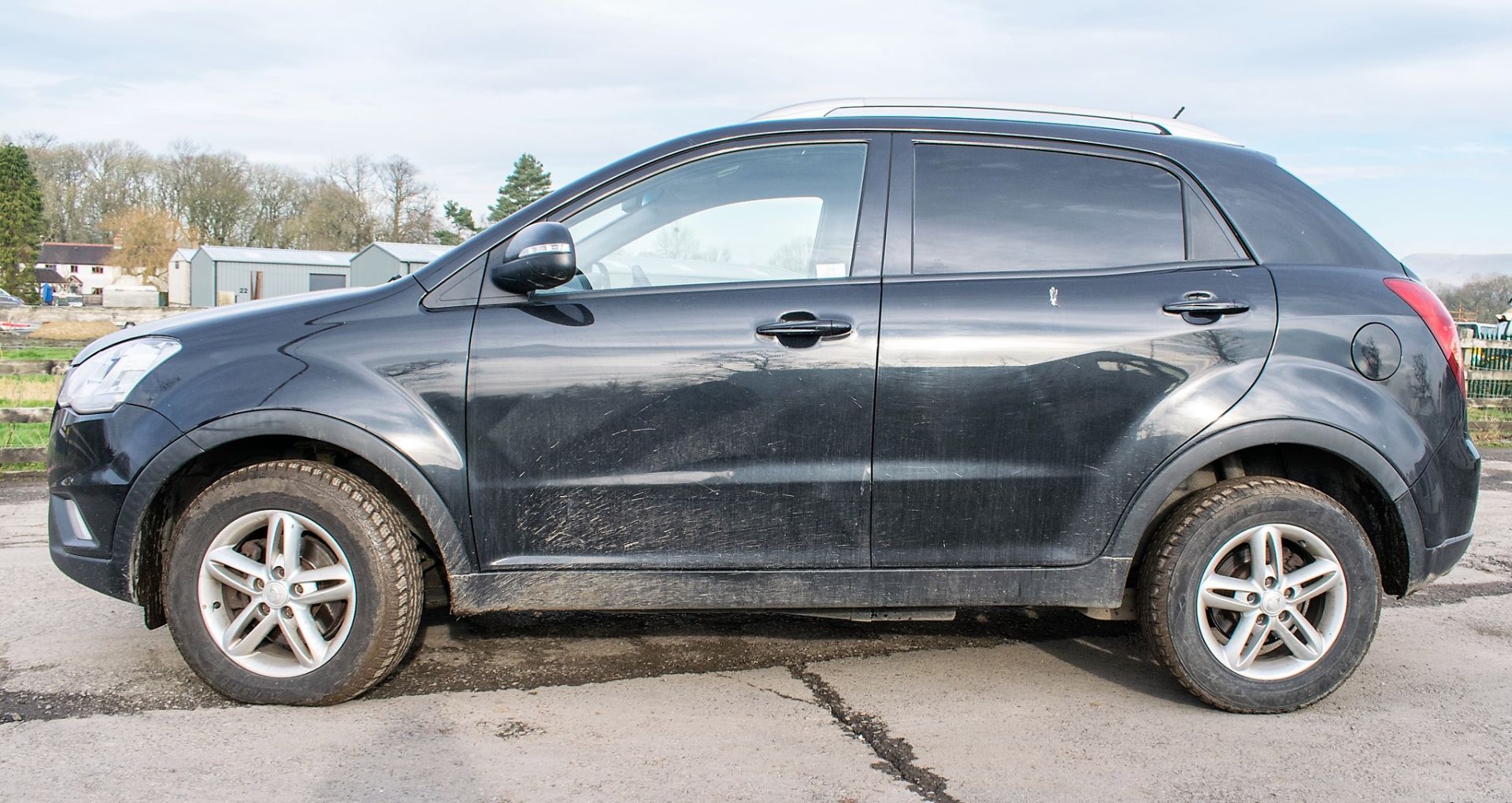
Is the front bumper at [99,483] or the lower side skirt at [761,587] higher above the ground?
the front bumper at [99,483]

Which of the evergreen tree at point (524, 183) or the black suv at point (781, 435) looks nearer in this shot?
the black suv at point (781, 435)

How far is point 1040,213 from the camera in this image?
3615 mm

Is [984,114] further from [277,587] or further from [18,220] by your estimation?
[18,220]

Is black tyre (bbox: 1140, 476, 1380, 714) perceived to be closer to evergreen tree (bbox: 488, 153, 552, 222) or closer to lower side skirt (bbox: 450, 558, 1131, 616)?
lower side skirt (bbox: 450, 558, 1131, 616)

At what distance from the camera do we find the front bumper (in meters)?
3.38

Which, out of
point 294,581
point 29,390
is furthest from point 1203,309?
point 29,390

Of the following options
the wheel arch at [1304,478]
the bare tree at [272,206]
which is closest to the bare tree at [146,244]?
the bare tree at [272,206]

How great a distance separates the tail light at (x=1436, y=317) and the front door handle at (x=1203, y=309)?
1.83ft

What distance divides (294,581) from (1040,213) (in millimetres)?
2582

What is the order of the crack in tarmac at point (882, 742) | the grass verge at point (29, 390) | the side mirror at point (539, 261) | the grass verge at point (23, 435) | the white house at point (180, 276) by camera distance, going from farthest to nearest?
the white house at point (180, 276)
the grass verge at point (29, 390)
the grass verge at point (23, 435)
the side mirror at point (539, 261)
the crack in tarmac at point (882, 742)

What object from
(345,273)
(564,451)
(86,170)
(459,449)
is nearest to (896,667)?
(564,451)

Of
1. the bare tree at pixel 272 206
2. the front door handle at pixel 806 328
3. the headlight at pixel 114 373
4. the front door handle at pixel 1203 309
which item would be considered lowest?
the headlight at pixel 114 373

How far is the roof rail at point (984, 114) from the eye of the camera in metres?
3.78

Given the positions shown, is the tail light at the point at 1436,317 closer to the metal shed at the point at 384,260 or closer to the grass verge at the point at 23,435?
the grass verge at the point at 23,435
